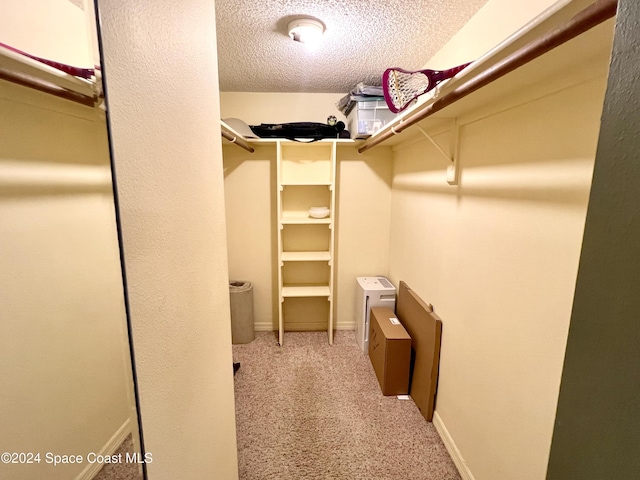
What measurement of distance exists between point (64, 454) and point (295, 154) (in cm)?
264

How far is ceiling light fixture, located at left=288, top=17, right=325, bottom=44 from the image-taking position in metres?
1.55

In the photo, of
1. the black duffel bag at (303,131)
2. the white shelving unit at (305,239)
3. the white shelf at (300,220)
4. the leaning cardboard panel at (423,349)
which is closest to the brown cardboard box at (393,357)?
the leaning cardboard panel at (423,349)

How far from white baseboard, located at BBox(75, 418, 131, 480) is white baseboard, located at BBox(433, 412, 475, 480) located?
63.4 inches

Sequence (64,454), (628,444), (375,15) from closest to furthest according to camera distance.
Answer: (628,444)
(64,454)
(375,15)

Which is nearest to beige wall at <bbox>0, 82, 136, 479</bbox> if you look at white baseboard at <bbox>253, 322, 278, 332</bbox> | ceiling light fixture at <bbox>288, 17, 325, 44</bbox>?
ceiling light fixture at <bbox>288, 17, 325, 44</bbox>

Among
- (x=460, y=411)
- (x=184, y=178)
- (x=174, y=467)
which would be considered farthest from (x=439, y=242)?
(x=174, y=467)

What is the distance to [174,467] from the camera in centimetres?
68

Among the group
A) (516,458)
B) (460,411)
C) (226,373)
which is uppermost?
(226,373)

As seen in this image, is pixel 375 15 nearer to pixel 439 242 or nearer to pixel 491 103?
pixel 491 103

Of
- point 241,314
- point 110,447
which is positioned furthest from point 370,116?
point 110,447

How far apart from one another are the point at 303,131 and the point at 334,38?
85 centimetres

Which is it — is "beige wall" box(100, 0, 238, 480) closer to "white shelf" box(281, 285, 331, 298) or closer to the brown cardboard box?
the brown cardboard box

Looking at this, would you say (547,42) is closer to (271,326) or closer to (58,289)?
(58,289)

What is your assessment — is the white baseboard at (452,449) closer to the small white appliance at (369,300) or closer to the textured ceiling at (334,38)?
the small white appliance at (369,300)
